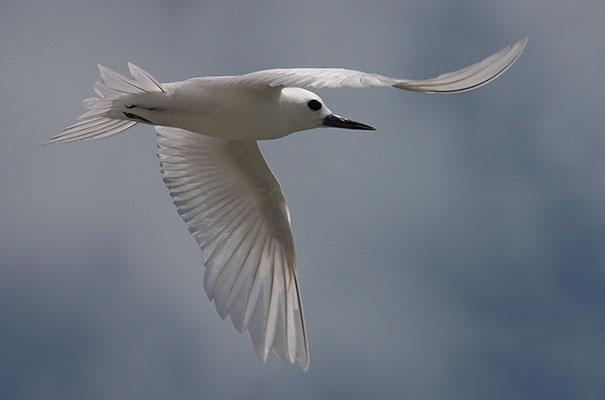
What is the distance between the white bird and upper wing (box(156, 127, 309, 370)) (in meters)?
0.01

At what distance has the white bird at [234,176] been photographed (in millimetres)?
8180

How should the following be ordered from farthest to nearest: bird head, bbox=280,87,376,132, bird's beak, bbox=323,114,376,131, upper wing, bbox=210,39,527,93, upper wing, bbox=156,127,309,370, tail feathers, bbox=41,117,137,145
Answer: upper wing, bbox=156,127,309,370, tail feathers, bbox=41,117,137,145, bird's beak, bbox=323,114,376,131, bird head, bbox=280,87,376,132, upper wing, bbox=210,39,527,93

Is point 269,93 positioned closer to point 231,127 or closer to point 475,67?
point 231,127

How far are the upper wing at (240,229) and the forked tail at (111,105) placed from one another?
3.75ft

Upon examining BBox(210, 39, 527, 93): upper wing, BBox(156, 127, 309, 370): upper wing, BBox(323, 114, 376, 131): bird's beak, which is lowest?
BBox(156, 127, 309, 370): upper wing

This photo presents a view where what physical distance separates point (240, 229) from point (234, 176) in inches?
22.7

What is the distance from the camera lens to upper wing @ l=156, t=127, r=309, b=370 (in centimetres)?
972

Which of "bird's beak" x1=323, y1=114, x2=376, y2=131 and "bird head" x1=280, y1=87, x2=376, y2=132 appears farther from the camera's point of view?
"bird's beak" x1=323, y1=114, x2=376, y2=131

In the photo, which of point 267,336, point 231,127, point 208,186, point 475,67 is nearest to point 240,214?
point 208,186

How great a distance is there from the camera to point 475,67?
6895mm

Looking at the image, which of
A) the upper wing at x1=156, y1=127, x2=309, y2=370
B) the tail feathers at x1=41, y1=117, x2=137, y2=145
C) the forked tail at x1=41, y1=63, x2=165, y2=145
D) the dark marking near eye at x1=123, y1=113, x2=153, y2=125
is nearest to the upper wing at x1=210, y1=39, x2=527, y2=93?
the forked tail at x1=41, y1=63, x2=165, y2=145

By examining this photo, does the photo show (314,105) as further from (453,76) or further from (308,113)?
(453,76)

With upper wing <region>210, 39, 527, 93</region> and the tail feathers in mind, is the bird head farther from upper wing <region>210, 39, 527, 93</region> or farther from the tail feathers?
the tail feathers

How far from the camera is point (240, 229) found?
1012cm
